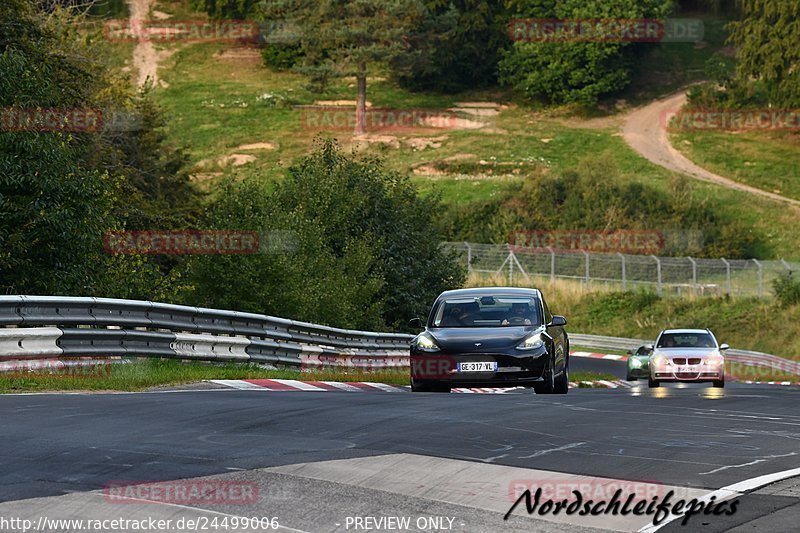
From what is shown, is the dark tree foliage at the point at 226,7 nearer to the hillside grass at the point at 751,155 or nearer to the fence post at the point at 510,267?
the hillside grass at the point at 751,155

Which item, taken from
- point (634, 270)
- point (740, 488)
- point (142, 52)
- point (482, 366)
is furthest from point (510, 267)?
point (142, 52)

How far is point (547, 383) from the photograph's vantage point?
19000mm

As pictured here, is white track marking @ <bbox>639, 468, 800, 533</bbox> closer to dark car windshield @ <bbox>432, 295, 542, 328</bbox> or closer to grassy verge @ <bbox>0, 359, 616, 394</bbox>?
grassy verge @ <bbox>0, 359, 616, 394</bbox>

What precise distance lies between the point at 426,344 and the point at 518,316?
5.14 feet

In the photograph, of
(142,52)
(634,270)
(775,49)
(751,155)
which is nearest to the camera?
(634,270)

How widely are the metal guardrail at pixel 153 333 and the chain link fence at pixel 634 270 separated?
3379 cm

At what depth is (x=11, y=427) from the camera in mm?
10906

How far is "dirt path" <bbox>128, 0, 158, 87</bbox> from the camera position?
378ft

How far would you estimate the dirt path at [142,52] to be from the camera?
115250mm

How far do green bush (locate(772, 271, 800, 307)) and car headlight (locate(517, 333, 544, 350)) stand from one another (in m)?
38.7

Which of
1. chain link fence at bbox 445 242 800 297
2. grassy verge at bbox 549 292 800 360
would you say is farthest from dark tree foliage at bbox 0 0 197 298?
chain link fence at bbox 445 242 800 297

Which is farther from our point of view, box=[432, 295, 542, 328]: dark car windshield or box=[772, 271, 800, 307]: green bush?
box=[772, 271, 800, 307]: green bush

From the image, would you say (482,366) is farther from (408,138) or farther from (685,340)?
(408,138)

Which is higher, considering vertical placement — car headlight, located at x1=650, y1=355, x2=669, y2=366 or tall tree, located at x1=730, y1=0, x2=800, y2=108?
tall tree, located at x1=730, y1=0, x2=800, y2=108
